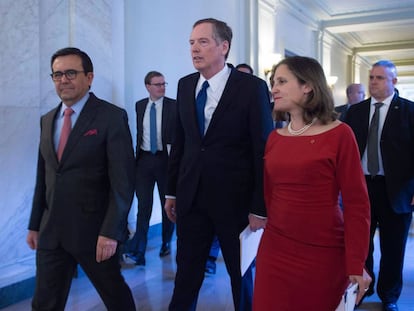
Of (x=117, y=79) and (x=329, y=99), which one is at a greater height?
(x=117, y=79)

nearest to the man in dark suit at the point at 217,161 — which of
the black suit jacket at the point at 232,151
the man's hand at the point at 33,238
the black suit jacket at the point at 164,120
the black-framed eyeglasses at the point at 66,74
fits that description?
Answer: the black suit jacket at the point at 232,151

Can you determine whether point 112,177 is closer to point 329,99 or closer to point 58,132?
point 58,132

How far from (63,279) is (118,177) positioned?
0.54m

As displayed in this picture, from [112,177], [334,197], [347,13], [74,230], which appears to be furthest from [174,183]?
[347,13]

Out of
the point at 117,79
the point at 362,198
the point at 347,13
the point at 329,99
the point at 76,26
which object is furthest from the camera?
the point at 347,13

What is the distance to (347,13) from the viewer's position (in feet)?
34.5

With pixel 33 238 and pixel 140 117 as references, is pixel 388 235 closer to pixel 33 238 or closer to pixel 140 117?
pixel 33 238

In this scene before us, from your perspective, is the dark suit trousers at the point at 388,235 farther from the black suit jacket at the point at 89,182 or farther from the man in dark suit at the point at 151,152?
the man in dark suit at the point at 151,152

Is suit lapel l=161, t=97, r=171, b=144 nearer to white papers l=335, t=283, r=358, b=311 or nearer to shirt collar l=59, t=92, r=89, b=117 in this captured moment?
shirt collar l=59, t=92, r=89, b=117

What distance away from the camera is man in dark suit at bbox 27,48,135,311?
2.13 meters

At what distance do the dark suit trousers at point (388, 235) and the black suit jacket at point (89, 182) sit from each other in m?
1.81

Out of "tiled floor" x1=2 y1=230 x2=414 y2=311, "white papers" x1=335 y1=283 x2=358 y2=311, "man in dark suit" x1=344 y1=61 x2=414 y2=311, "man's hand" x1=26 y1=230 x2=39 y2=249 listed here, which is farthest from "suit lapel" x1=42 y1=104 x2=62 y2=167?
"man in dark suit" x1=344 y1=61 x2=414 y2=311

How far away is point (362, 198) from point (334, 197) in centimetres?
11

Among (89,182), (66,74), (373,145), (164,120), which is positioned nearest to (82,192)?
(89,182)
